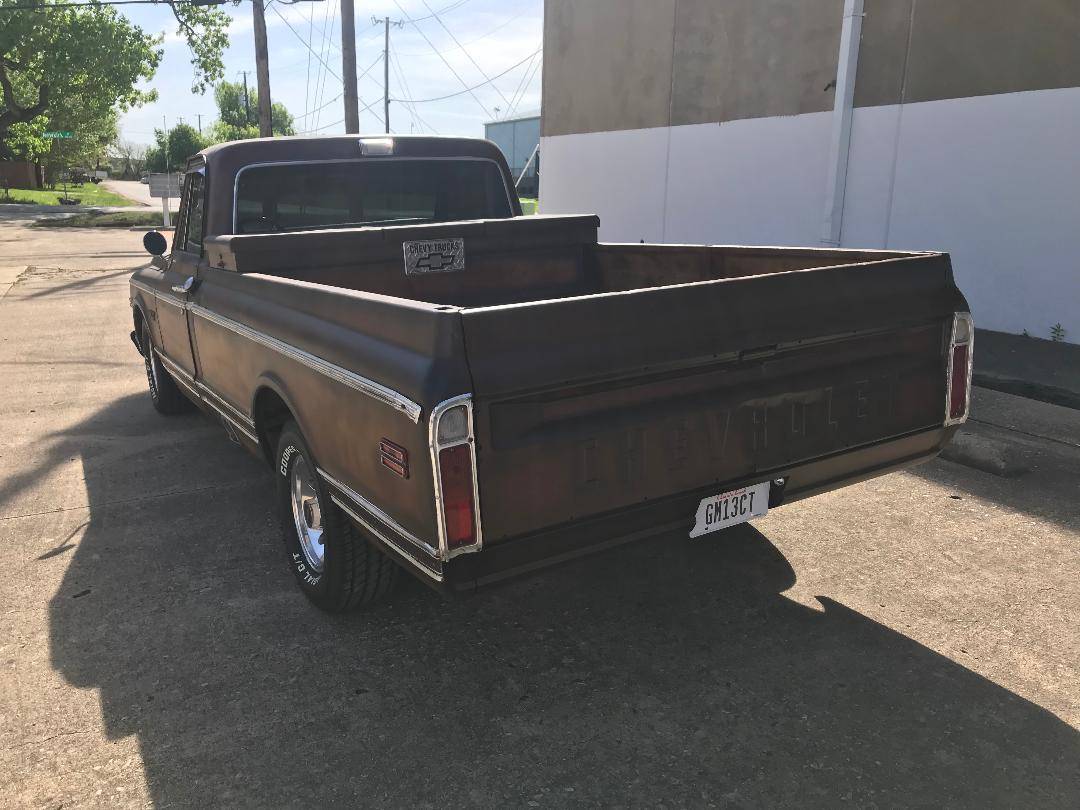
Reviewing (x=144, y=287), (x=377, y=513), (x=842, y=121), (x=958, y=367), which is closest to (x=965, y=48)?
(x=842, y=121)

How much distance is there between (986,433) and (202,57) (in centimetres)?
Result: 3749

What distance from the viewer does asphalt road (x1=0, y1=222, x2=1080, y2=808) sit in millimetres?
2527

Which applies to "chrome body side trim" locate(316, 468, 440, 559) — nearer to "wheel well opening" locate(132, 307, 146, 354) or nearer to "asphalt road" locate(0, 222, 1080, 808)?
"asphalt road" locate(0, 222, 1080, 808)

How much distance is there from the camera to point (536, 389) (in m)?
2.45

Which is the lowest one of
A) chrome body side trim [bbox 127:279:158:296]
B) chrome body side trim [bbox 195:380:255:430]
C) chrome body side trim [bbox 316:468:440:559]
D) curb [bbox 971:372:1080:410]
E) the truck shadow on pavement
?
the truck shadow on pavement

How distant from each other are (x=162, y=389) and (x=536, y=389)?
4931mm

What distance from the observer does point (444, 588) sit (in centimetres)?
249

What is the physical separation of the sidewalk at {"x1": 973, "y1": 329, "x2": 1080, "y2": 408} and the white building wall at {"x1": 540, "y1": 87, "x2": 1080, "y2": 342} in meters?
0.28

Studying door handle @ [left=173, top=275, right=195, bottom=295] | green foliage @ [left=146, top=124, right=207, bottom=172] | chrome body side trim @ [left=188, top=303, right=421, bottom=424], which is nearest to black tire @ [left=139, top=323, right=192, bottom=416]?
door handle @ [left=173, top=275, right=195, bottom=295]

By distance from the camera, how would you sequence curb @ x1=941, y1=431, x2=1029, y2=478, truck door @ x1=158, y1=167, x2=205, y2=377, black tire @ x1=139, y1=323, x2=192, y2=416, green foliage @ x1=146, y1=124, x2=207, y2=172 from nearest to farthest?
truck door @ x1=158, y1=167, x2=205, y2=377 → curb @ x1=941, y1=431, x2=1029, y2=478 → black tire @ x1=139, y1=323, x2=192, y2=416 → green foliage @ x1=146, y1=124, x2=207, y2=172

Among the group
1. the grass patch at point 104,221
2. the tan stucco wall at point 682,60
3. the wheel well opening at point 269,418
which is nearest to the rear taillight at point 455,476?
the wheel well opening at point 269,418

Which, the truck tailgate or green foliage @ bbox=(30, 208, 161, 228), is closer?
the truck tailgate

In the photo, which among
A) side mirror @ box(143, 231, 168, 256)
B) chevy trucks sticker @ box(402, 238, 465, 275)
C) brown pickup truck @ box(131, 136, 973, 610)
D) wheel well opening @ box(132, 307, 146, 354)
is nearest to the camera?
brown pickup truck @ box(131, 136, 973, 610)

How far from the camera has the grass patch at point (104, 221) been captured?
30.2m
